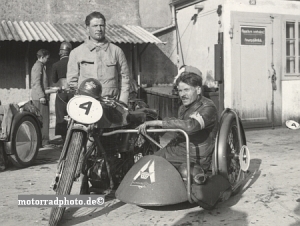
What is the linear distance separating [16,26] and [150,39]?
9.94ft

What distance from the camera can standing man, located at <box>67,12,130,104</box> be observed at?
16.4 feet

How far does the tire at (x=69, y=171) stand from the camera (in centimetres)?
367

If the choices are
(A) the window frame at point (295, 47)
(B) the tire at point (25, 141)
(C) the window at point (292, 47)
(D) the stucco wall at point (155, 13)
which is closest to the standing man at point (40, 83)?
(B) the tire at point (25, 141)

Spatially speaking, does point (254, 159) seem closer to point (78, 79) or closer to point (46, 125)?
point (78, 79)

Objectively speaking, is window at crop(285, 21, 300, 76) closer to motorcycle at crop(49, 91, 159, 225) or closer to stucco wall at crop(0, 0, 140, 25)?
stucco wall at crop(0, 0, 140, 25)

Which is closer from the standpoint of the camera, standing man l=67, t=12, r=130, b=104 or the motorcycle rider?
the motorcycle rider

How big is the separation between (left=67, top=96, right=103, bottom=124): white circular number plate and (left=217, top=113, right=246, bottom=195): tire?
1224mm

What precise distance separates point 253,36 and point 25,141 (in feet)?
19.6

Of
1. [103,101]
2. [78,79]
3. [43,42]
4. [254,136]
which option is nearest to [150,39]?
[43,42]

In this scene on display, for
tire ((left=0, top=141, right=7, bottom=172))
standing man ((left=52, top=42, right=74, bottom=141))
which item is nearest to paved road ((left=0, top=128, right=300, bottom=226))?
tire ((left=0, top=141, right=7, bottom=172))

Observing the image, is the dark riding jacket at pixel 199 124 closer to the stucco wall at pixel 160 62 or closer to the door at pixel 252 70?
the door at pixel 252 70

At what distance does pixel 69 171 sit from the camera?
375cm

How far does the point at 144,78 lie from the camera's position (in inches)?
463

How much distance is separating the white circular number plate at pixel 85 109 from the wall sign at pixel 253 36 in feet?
23.2
